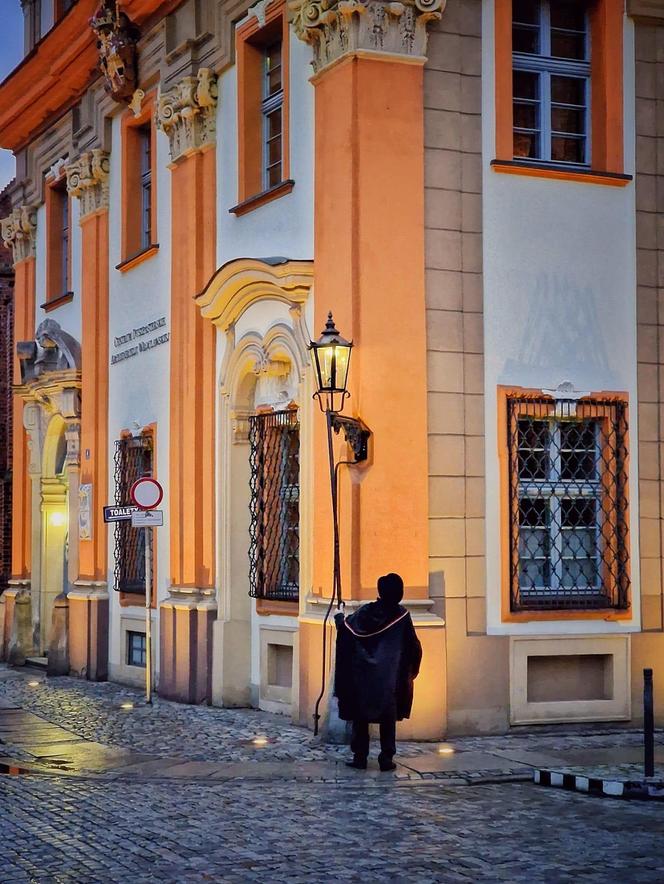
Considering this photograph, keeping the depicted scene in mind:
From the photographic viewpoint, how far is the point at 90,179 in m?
21.5

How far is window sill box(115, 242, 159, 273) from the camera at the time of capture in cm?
1920

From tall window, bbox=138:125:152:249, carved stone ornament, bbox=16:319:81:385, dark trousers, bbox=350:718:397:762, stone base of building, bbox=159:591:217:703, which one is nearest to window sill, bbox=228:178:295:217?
tall window, bbox=138:125:152:249

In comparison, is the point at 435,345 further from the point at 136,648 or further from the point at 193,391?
the point at 136,648

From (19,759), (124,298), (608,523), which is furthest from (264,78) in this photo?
(19,759)

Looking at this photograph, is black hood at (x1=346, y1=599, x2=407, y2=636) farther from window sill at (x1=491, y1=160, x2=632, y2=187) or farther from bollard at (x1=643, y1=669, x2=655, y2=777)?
window sill at (x1=491, y1=160, x2=632, y2=187)

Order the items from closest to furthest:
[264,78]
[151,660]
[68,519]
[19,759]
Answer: [19,759], [264,78], [151,660], [68,519]

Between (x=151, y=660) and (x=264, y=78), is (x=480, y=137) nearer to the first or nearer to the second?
(x=264, y=78)

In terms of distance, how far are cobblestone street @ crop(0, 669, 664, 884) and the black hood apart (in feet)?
3.87

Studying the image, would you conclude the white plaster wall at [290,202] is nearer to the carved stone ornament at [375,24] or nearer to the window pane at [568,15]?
the carved stone ornament at [375,24]

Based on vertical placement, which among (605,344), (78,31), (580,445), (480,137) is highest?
(78,31)

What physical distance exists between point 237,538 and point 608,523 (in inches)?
176

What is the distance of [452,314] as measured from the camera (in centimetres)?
1442

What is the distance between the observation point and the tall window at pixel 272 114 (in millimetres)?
16359

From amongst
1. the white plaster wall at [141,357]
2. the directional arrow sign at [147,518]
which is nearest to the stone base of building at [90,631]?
the white plaster wall at [141,357]
